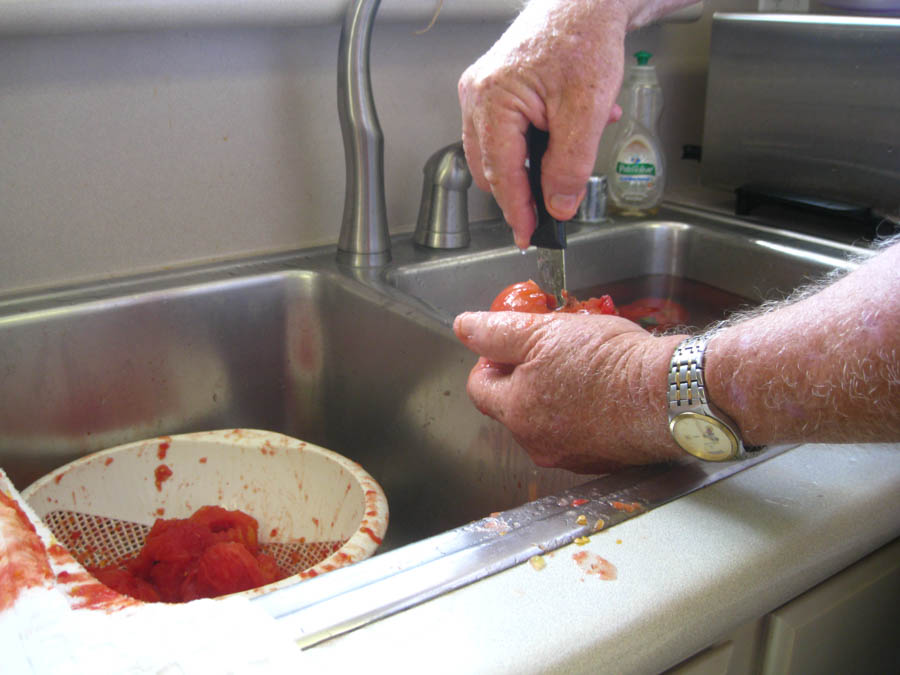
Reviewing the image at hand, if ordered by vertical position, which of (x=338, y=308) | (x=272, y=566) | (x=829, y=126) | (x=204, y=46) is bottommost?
(x=272, y=566)

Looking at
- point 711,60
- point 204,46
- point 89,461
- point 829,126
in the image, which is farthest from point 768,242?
point 89,461

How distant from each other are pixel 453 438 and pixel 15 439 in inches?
19.6

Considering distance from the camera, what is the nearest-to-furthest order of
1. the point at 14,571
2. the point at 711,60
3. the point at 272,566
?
the point at 14,571
the point at 272,566
the point at 711,60

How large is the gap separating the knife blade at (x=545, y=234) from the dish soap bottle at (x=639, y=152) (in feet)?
1.87

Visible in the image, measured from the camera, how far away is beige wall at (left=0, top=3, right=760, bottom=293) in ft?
3.33

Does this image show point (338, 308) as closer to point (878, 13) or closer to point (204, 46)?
point (204, 46)

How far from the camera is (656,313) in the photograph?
4.31 ft

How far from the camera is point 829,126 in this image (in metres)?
1.28

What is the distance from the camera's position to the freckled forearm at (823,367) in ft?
1.80

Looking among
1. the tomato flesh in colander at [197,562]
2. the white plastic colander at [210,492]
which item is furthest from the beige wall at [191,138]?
the tomato flesh in colander at [197,562]

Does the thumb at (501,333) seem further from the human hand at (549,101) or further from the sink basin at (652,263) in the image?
the sink basin at (652,263)

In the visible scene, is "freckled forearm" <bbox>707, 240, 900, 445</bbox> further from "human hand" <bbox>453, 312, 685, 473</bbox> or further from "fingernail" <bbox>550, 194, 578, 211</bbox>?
"fingernail" <bbox>550, 194, 578, 211</bbox>

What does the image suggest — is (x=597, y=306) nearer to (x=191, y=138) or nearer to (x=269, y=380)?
(x=269, y=380)

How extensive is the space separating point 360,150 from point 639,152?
52 cm
